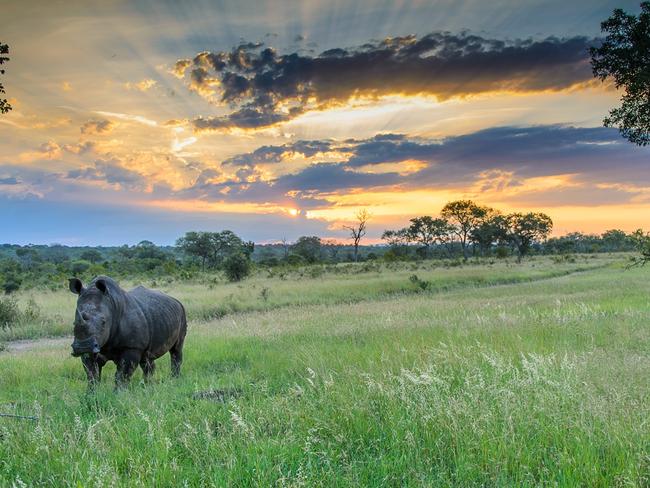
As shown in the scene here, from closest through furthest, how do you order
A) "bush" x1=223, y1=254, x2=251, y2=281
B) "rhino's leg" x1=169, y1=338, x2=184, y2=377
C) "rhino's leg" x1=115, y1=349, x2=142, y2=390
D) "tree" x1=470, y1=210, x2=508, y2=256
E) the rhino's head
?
1. the rhino's head
2. "rhino's leg" x1=115, y1=349, x2=142, y2=390
3. "rhino's leg" x1=169, y1=338, x2=184, y2=377
4. "bush" x1=223, y1=254, x2=251, y2=281
5. "tree" x1=470, y1=210, x2=508, y2=256

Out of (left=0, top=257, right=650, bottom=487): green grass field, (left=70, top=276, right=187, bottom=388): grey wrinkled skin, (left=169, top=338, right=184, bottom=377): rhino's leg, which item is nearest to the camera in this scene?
(left=0, top=257, right=650, bottom=487): green grass field

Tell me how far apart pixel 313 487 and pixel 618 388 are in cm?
393

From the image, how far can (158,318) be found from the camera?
8.77m

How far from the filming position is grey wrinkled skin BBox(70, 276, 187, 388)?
267 inches

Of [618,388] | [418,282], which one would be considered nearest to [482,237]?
[418,282]

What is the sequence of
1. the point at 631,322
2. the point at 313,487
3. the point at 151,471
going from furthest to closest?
the point at 631,322 → the point at 151,471 → the point at 313,487

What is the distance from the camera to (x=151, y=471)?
3.93 meters

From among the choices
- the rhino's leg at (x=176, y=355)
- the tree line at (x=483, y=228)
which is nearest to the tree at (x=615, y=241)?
the tree line at (x=483, y=228)

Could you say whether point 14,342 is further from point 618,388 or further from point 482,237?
point 482,237

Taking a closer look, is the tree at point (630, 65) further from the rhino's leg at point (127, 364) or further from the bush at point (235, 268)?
the bush at point (235, 268)

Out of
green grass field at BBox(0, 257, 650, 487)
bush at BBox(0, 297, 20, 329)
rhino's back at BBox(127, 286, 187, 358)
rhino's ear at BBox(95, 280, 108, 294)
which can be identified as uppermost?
rhino's ear at BBox(95, 280, 108, 294)

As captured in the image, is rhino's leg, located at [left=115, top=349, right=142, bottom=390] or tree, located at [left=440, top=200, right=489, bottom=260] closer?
rhino's leg, located at [left=115, top=349, right=142, bottom=390]

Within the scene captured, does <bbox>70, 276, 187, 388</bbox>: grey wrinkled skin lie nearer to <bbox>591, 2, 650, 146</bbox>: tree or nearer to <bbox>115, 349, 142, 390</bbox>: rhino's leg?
<bbox>115, 349, 142, 390</bbox>: rhino's leg

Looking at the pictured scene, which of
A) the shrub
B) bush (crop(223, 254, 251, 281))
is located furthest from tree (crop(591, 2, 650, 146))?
bush (crop(223, 254, 251, 281))
